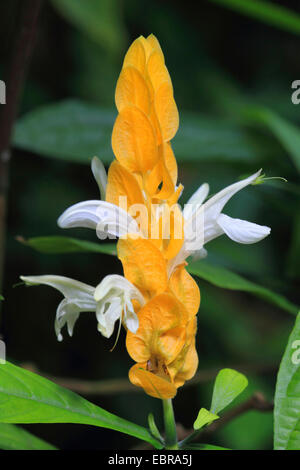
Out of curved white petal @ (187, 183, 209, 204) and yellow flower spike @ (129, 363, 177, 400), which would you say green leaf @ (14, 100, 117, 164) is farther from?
yellow flower spike @ (129, 363, 177, 400)

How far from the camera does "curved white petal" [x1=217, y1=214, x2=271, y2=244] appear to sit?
0.39m

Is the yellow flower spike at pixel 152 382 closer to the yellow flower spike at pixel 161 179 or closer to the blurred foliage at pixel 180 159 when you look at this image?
the yellow flower spike at pixel 161 179

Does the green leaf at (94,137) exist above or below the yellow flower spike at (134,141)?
above

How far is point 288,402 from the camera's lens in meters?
0.41

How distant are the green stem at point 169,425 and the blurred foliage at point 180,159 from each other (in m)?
0.49

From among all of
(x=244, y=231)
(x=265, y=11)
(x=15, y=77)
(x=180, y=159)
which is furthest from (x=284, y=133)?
(x=244, y=231)

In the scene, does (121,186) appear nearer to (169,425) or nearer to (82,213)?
(82,213)

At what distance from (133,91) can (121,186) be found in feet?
0.21

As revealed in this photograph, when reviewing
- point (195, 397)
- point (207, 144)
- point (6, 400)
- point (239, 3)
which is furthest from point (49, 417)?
point (195, 397)

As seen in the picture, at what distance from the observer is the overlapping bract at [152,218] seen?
37 centimetres

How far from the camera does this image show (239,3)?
99 centimetres

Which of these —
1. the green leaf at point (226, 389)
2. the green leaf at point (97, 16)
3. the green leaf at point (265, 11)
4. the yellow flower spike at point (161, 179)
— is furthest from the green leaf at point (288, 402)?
the green leaf at point (97, 16)

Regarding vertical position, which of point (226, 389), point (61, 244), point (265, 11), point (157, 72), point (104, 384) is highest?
point (265, 11)
